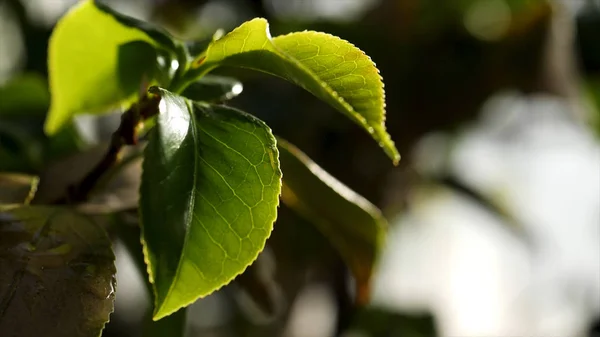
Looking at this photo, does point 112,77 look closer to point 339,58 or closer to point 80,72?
point 80,72

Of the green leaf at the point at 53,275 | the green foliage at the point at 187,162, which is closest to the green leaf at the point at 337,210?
the green foliage at the point at 187,162

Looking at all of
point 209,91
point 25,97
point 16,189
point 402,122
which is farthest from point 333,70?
point 402,122

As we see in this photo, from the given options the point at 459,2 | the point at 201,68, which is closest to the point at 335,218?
Result: the point at 201,68

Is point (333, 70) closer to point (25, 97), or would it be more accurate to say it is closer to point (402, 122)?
point (25, 97)

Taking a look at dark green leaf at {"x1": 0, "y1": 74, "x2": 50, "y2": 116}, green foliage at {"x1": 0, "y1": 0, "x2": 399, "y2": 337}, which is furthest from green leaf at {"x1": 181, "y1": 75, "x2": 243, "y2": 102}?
dark green leaf at {"x1": 0, "y1": 74, "x2": 50, "y2": 116}

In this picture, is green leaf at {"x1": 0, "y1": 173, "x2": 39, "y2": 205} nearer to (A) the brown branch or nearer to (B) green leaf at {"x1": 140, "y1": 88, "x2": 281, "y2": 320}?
(A) the brown branch

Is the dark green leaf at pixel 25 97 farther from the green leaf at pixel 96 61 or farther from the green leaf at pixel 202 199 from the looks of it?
the green leaf at pixel 202 199
